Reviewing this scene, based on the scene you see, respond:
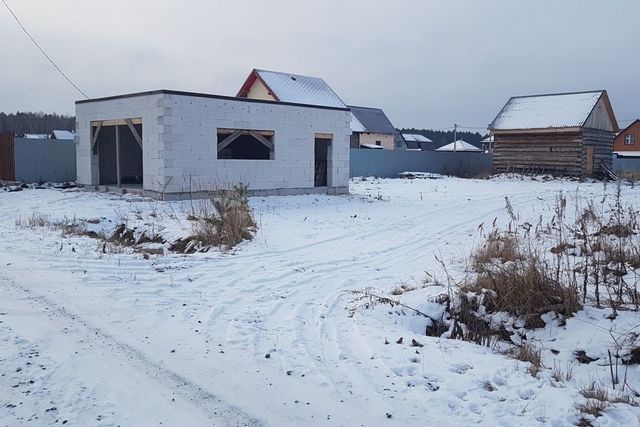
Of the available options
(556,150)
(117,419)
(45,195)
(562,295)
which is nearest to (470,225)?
(562,295)

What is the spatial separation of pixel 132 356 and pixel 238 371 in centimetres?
99

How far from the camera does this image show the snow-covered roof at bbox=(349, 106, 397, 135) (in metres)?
47.2

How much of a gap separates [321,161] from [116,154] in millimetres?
7757

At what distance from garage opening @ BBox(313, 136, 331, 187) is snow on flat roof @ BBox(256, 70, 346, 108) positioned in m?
8.12

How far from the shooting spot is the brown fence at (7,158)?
22.5 metres

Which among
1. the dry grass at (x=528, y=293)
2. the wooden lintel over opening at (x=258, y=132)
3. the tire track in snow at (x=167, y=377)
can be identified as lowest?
the tire track in snow at (x=167, y=377)

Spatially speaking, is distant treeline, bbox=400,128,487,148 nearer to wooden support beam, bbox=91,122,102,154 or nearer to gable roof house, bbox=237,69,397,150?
gable roof house, bbox=237,69,397,150

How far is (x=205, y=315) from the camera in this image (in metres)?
6.16

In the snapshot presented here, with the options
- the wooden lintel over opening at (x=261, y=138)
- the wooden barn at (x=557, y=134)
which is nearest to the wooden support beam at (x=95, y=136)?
the wooden lintel over opening at (x=261, y=138)

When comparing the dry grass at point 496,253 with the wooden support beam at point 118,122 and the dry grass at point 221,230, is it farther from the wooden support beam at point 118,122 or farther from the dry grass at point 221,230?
the wooden support beam at point 118,122

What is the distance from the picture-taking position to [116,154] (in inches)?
787

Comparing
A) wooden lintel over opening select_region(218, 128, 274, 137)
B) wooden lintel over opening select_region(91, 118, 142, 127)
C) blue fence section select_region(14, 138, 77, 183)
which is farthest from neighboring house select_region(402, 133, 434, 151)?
wooden lintel over opening select_region(91, 118, 142, 127)

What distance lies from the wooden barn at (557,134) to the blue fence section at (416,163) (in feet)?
8.55

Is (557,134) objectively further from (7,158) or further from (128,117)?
(7,158)
